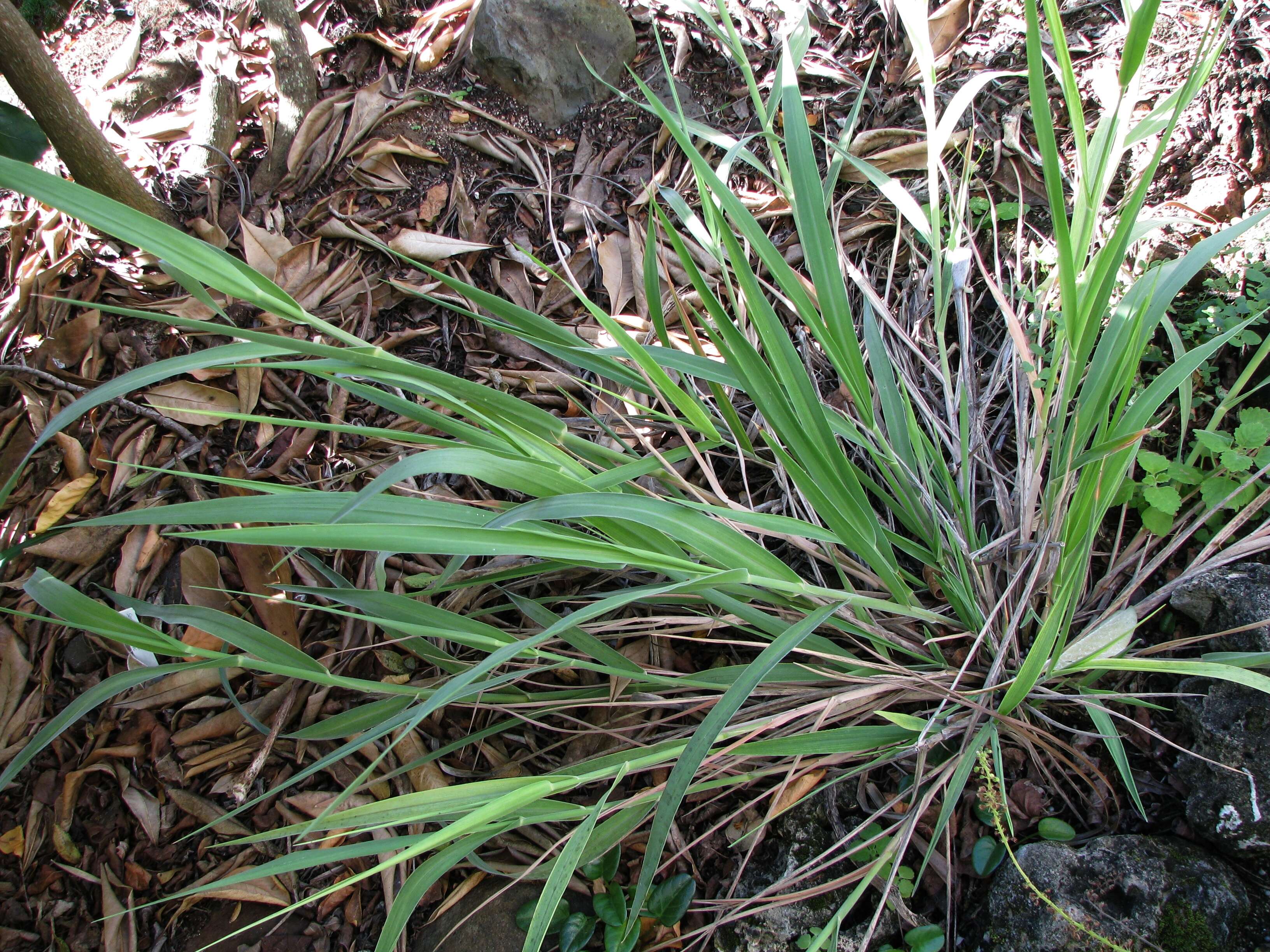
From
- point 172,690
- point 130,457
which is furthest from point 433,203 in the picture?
point 172,690

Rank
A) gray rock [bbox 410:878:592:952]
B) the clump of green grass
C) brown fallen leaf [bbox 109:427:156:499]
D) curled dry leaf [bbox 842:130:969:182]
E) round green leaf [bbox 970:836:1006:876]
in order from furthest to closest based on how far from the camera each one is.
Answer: curled dry leaf [bbox 842:130:969:182]
brown fallen leaf [bbox 109:427:156:499]
gray rock [bbox 410:878:592:952]
round green leaf [bbox 970:836:1006:876]
the clump of green grass

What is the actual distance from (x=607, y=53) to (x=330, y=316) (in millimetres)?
737

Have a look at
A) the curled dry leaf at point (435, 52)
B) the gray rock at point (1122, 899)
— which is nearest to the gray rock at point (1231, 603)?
the gray rock at point (1122, 899)

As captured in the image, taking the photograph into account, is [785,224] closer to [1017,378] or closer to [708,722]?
[1017,378]

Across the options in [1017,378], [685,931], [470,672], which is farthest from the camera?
[1017,378]

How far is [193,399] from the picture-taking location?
1.25 metres

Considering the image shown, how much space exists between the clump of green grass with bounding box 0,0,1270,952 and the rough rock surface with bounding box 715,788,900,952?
3cm

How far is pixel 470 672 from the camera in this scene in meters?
0.62

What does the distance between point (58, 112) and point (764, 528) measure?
120 cm

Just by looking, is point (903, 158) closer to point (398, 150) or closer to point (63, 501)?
point (398, 150)

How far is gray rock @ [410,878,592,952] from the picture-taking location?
0.98 meters

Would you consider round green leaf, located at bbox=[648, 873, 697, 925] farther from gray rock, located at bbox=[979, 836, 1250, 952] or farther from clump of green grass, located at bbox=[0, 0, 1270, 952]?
gray rock, located at bbox=[979, 836, 1250, 952]

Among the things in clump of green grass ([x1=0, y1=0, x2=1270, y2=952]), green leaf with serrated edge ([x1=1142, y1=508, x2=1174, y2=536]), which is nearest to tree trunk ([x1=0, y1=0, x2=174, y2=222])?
clump of green grass ([x1=0, y1=0, x2=1270, y2=952])

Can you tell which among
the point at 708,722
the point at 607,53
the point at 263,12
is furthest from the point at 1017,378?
the point at 263,12
